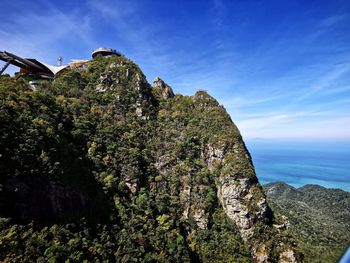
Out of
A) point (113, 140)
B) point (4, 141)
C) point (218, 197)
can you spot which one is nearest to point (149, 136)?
point (113, 140)

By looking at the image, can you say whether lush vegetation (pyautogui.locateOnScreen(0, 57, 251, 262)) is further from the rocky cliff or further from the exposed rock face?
the exposed rock face

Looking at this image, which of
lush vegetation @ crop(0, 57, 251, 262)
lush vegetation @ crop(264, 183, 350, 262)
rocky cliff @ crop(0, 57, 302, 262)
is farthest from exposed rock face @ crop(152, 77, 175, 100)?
lush vegetation @ crop(264, 183, 350, 262)

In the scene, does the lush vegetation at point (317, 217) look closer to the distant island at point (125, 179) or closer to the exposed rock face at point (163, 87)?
the distant island at point (125, 179)

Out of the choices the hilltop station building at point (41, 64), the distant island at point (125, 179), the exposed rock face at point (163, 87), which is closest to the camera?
the distant island at point (125, 179)

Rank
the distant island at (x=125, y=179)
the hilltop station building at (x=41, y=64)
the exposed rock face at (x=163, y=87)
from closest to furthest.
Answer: the distant island at (x=125, y=179)
the hilltop station building at (x=41, y=64)
the exposed rock face at (x=163, y=87)

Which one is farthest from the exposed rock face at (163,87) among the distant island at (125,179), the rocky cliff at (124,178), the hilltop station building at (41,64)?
the hilltop station building at (41,64)

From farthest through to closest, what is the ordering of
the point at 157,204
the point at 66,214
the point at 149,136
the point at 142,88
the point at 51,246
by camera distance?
the point at 142,88 → the point at 149,136 → the point at 157,204 → the point at 66,214 → the point at 51,246

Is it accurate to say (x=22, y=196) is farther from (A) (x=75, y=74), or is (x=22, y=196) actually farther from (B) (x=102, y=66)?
(B) (x=102, y=66)
